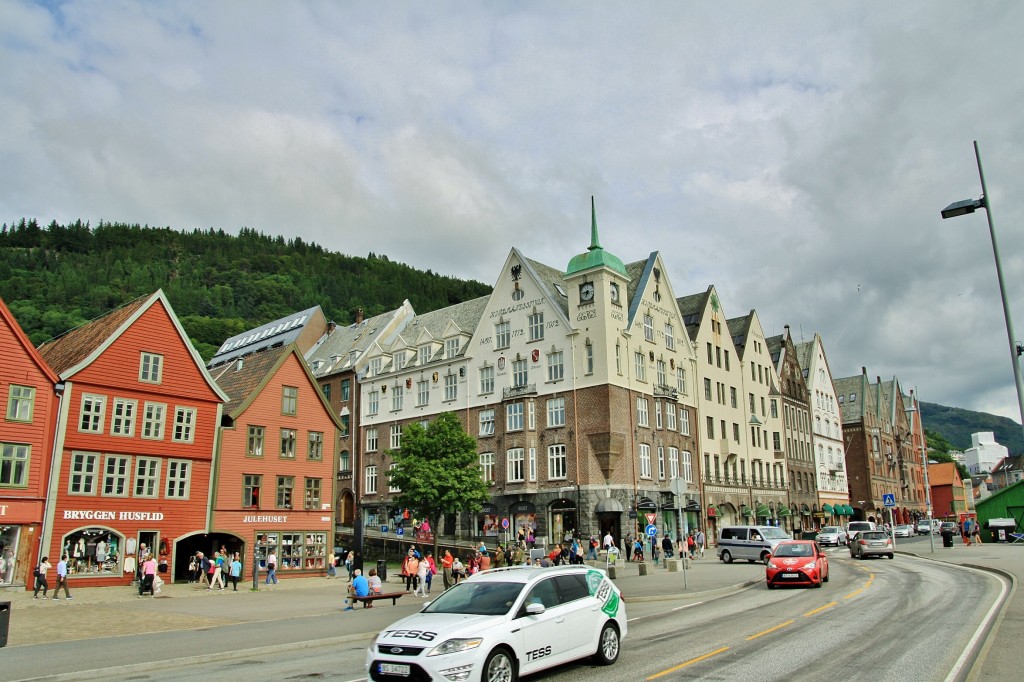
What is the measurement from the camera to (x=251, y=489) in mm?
39875

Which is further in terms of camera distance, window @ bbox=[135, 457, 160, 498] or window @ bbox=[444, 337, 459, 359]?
window @ bbox=[444, 337, 459, 359]

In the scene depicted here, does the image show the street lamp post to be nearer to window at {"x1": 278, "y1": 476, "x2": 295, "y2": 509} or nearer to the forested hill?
window at {"x1": 278, "y1": 476, "x2": 295, "y2": 509}

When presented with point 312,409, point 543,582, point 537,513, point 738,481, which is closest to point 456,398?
point 537,513

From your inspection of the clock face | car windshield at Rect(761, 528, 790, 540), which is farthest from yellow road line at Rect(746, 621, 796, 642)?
the clock face

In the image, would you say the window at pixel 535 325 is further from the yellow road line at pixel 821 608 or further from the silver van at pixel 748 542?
the yellow road line at pixel 821 608

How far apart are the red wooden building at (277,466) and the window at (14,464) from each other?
866cm

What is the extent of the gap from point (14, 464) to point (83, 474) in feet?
9.35

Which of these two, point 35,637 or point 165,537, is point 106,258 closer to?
point 165,537

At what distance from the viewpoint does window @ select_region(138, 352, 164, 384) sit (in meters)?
36.3

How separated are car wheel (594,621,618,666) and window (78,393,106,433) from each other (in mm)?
29051

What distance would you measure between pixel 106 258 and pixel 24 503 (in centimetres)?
15125

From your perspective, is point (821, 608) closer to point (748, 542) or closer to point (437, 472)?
point (748, 542)

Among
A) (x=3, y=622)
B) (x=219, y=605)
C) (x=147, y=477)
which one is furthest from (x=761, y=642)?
(x=147, y=477)

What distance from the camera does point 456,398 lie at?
59312mm
